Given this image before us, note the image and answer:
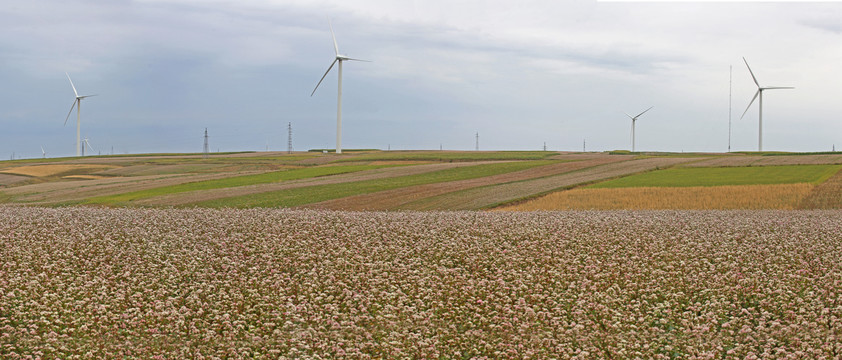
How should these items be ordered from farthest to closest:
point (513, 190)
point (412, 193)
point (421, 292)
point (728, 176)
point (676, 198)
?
point (728, 176), point (513, 190), point (412, 193), point (676, 198), point (421, 292)

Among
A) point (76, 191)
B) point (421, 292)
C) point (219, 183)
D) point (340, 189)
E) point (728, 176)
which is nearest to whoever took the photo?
point (421, 292)

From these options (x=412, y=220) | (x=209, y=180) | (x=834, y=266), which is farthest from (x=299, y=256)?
(x=209, y=180)

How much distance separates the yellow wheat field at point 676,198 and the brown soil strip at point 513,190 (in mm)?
1978

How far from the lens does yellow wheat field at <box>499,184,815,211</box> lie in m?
40.0

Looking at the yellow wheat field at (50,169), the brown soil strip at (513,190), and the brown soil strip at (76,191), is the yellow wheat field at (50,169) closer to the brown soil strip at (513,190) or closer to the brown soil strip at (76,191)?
the brown soil strip at (76,191)

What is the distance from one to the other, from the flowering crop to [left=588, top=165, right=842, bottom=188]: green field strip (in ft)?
98.4

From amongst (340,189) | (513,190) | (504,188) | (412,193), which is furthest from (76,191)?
(513,190)

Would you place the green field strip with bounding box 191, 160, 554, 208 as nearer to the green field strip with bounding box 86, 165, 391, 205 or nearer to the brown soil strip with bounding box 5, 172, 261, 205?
the green field strip with bounding box 86, 165, 391, 205

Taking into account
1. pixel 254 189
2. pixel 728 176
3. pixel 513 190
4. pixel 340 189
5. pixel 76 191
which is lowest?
pixel 76 191

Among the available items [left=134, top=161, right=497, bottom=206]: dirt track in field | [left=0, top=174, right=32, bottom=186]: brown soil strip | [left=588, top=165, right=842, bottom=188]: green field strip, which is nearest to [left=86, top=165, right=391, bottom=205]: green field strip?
[left=134, top=161, right=497, bottom=206]: dirt track in field

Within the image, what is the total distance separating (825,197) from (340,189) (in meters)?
31.8

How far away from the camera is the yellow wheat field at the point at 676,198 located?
1576 inches

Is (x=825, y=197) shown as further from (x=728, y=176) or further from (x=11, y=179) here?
(x=11, y=179)

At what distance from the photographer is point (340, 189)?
50125 mm
